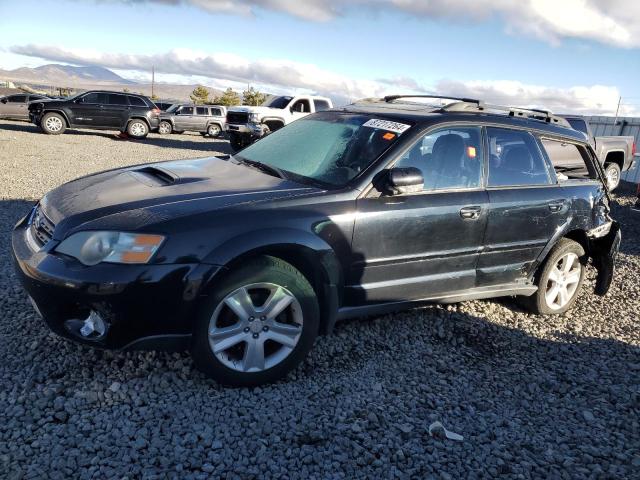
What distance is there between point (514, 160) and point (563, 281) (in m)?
1.27

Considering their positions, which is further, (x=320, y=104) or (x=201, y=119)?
(x=201, y=119)

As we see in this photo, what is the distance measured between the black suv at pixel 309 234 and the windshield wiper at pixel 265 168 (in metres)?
0.02

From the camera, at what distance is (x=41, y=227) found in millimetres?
3215

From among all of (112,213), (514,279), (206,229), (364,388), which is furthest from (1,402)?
(514,279)

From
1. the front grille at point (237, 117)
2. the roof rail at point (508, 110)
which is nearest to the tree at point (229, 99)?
the front grille at point (237, 117)

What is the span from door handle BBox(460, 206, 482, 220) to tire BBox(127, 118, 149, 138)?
18481 millimetres

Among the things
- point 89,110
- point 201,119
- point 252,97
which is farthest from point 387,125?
point 252,97

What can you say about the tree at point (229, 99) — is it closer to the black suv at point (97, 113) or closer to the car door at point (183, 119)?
the car door at point (183, 119)

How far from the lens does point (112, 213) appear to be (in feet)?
9.70

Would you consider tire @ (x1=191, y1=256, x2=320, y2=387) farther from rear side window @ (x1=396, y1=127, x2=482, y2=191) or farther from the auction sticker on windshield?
the auction sticker on windshield

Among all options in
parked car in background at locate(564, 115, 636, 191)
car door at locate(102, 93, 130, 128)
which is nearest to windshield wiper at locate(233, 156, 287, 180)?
parked car in background at locate(564, 115, 636, 191)

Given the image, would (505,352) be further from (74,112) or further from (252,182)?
(74,112)

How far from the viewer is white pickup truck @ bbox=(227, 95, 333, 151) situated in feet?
55.9

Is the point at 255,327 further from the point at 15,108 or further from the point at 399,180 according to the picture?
the point at 15,108
